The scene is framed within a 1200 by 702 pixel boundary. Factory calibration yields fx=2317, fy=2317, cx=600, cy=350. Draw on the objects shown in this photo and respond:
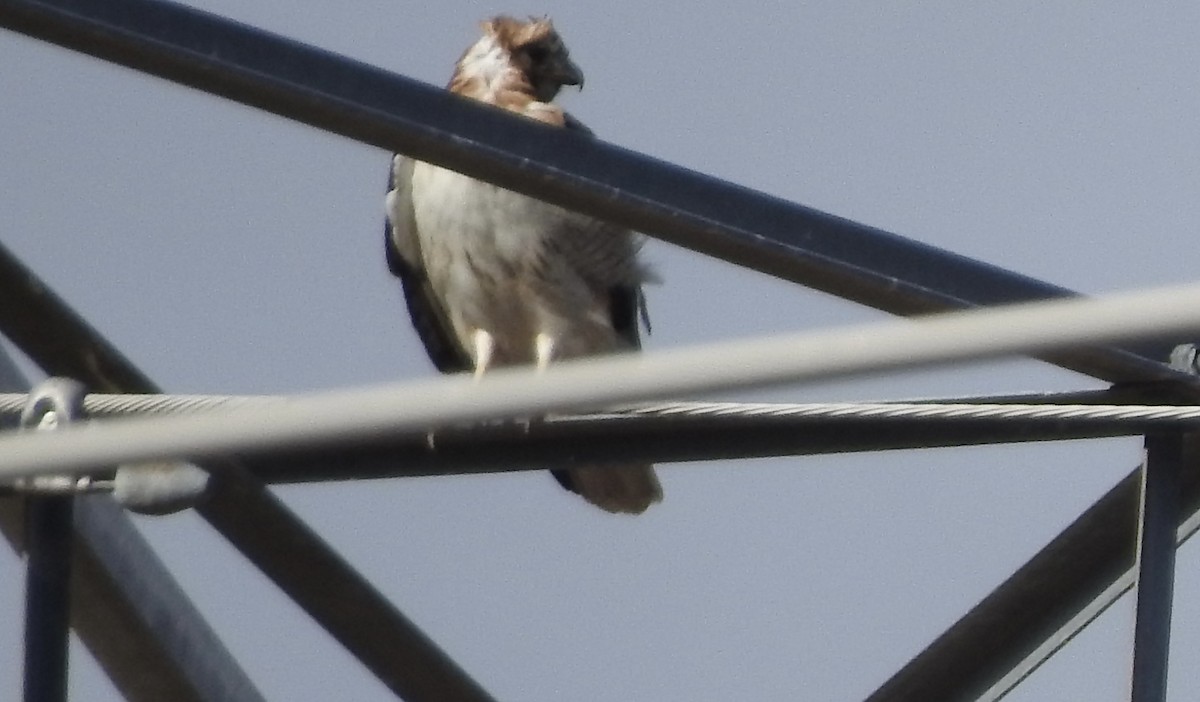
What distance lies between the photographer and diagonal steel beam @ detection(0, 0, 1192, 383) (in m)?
3.33

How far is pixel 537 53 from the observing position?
6602 millimetres

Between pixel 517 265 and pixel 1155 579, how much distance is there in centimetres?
281

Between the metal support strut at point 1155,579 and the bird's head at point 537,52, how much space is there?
126 inches

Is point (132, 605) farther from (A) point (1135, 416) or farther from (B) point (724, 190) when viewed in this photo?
(A) point (1135, 416)

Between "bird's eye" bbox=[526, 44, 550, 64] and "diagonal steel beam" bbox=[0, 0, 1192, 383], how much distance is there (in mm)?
3214

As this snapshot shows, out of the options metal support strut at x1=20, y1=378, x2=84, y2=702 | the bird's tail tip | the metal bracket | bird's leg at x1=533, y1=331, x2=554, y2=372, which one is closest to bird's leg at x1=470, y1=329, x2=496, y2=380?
bird's leg at x1=533, y1=331, x2=554, y2=372

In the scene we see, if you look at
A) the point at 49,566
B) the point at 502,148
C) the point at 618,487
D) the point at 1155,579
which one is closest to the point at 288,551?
the point at 49,566

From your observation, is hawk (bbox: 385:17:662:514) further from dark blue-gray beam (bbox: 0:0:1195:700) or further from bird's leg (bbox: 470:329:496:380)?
dark blue-gray beam (bbox: 0:0:1195:700)

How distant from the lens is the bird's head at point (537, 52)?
6.56m

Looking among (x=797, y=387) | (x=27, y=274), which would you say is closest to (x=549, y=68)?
(x=27, y=274)

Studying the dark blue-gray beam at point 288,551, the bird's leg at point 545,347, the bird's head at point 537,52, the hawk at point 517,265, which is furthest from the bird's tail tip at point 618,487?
the dark blue-gray beam at point 288,551

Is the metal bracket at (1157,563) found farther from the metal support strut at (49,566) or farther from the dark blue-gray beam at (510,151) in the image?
the metal support strut at (49,566)

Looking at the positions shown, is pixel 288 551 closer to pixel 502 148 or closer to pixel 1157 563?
pixel 502 148

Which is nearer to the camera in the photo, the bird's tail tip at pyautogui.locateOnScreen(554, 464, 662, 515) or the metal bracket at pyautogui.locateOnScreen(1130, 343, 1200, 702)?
the metal bracket at pyautogui.locateOnScreen(1130, 343, 1200, 702)
